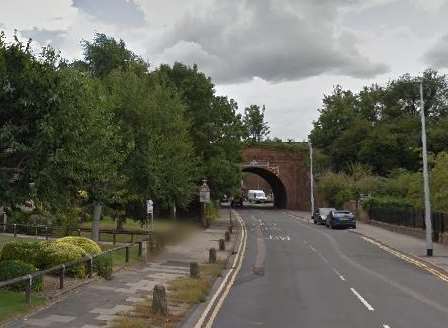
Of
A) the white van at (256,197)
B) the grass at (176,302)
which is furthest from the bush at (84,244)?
the white van at (256,197)

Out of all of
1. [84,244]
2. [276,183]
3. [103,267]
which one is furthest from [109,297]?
[276,183]

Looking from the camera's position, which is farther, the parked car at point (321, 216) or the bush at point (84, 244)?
the parked car at point (321, 216)

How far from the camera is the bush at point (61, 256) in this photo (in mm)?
18000

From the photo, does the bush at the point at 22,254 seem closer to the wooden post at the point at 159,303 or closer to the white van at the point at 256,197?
the wooden post at the point at 159,303

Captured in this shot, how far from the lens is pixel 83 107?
50.6ft

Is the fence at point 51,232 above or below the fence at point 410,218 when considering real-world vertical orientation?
below

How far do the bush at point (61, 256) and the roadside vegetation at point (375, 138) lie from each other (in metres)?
39.5

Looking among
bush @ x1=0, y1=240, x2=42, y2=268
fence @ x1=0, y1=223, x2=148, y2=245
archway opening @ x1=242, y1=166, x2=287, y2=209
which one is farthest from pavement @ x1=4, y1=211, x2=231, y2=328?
archway opening @ x1=242, y1=166, x2=287, y2=209

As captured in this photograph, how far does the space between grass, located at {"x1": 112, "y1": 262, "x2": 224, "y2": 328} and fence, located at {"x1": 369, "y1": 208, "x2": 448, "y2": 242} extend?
726 inches

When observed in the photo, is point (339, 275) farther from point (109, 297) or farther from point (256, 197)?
point (256, 197)

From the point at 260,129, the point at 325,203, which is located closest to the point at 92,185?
the point at 325,203

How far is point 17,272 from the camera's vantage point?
15258 mm

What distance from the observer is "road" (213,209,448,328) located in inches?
545

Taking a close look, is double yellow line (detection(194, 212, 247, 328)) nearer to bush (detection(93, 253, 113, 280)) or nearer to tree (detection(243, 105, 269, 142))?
bush (detection(93, 253, 113, 280))
